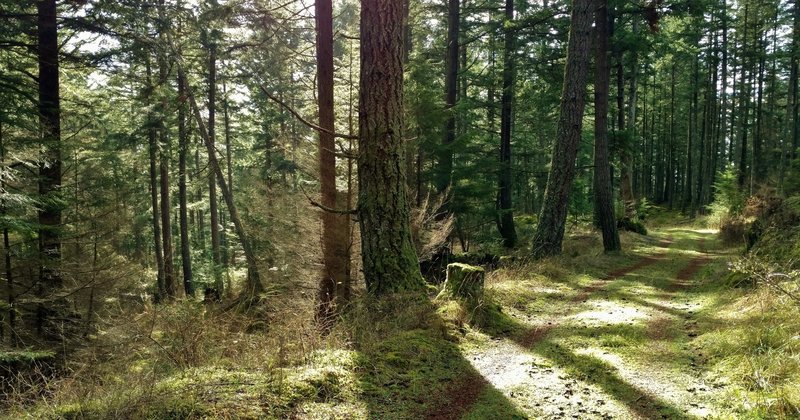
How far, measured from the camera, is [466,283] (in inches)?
211

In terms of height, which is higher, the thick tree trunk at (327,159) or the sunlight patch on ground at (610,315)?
the thick tree trunk at (327,159)

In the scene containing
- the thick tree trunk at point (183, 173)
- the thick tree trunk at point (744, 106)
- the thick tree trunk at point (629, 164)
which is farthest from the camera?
the thick tree trunk at point (744, 106)

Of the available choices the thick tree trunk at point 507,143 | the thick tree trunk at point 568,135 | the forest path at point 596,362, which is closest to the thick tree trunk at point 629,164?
the thick tree trunk at point 507,143

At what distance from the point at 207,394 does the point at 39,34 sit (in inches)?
410

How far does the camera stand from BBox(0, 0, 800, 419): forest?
3.26m

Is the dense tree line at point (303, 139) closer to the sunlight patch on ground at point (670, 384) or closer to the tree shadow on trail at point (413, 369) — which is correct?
the tree shadow on trail at point (413, 369)

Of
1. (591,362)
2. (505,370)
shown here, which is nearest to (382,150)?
(505,370)

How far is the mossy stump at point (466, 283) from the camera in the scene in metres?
5.34

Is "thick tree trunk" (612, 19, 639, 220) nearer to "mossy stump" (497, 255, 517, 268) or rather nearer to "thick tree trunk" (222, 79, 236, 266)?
"mossy stump" (497, 255, 517, 268)

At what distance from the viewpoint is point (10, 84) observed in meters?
8.91

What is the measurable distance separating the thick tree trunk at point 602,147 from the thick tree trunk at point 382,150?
8.64 metres

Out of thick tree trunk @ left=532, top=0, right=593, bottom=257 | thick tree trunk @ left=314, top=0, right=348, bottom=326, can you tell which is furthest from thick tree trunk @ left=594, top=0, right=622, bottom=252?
thick tree trunk @ left=314, top=0, right=348, bottom=326

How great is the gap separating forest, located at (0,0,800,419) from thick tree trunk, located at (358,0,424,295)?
26 millimetres

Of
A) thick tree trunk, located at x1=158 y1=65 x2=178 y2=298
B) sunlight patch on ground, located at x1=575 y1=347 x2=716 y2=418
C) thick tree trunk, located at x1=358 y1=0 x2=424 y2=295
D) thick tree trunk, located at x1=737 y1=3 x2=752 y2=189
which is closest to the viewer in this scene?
sunlight patch on ground, located at x1=575 y1=347 x2=716 y2=418
